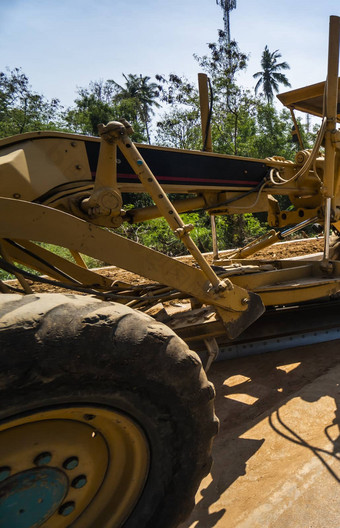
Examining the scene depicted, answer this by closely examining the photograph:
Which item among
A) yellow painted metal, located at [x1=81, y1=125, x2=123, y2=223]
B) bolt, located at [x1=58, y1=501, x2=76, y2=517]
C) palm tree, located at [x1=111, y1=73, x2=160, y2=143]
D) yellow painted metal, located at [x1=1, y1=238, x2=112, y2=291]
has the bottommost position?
bolt, located at [x1=58, y1=501, x2=76, y2=517]

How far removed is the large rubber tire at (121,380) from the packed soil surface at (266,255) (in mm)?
4732

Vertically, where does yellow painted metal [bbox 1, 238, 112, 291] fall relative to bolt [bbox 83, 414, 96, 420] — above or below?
above

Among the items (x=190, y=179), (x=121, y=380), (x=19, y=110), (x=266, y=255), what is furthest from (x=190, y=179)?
(x=19, y=110)

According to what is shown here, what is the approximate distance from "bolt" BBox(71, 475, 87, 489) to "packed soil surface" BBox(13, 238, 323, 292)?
4719 millimetres

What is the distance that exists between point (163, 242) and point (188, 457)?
1020 centimetres

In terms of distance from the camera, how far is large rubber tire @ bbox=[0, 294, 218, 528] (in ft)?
3.85

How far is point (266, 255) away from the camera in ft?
25.5

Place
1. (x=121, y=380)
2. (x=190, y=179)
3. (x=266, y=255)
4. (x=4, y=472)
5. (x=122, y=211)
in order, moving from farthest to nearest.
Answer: (x=266, y=255) < (x=190, y=179) < (x=122, y=211) < (x=121, y=380) < (x=4, y=472)

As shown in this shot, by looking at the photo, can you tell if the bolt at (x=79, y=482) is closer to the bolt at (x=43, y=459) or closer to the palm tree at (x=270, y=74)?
the bolt at (x=43, y=459)

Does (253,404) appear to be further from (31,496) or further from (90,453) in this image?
(31,496)

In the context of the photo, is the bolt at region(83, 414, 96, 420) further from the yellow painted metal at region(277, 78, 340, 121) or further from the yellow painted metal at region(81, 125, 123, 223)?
the yellow painted metal at region(277, 78, 340, 121)

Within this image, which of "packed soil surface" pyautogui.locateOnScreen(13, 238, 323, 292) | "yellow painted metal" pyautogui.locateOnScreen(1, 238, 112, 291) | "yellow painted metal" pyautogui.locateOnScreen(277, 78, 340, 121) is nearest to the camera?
"yellow painted metal" pyautogui.locateOnScreen(1, 238, 112, 291)

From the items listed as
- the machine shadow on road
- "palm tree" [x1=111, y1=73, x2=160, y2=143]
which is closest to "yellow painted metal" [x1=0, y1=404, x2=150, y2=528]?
the machine shadow on road

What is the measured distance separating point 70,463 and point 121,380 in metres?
0.37
